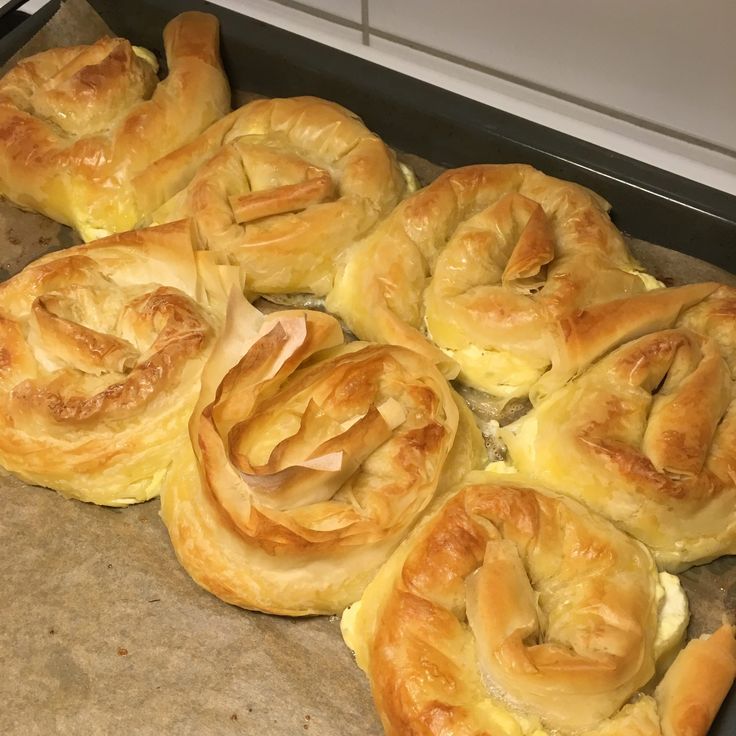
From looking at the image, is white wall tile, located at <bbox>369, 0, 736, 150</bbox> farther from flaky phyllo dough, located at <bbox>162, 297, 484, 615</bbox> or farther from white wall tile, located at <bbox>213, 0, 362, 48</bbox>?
flaky phyllo dough, located at <bbox>162, 297, 484, 615</bbox>

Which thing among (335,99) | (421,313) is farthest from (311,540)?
(335,99)

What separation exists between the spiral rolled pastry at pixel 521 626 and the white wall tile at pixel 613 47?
1.13 m

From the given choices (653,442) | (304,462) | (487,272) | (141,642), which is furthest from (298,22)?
(141,642)

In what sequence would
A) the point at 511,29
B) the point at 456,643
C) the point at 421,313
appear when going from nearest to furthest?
the point at 456,643
the point at 421,313
the point at 511,29

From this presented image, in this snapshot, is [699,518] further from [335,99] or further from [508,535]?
[335,99]

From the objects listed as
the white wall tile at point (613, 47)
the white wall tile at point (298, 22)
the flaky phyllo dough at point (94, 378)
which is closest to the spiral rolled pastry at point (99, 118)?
the white wall tile at point (298, 22)

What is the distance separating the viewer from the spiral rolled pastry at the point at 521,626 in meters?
1.52

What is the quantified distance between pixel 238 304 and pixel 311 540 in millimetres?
569

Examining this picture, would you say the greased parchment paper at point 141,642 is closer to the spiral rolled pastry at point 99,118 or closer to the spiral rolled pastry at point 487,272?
the spiral rolled pastry at point 487,272

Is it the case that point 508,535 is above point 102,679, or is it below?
above

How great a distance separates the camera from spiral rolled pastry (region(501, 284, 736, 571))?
1.75m

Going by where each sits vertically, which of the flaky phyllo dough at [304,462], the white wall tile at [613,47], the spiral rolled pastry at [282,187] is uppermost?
the white wall tile at [613,47]

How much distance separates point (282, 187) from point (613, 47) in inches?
35.9

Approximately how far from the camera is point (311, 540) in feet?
5.49
